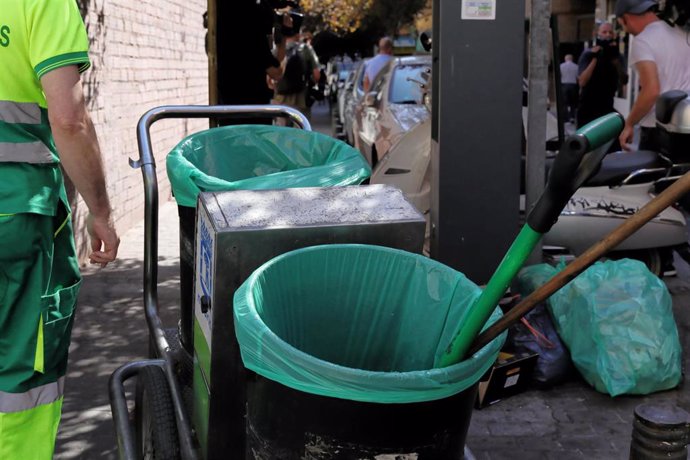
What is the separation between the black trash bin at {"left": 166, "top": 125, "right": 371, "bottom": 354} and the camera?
294 centimetres

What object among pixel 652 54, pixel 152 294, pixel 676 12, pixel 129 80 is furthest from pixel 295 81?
pixel 152 294

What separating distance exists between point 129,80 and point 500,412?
5060mm

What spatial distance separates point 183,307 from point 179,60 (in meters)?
7.73

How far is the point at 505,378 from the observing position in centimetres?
435

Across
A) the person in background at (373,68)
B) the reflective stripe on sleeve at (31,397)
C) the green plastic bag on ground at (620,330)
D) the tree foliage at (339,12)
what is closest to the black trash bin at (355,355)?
the reflective stripe on sleeve at (31,397)

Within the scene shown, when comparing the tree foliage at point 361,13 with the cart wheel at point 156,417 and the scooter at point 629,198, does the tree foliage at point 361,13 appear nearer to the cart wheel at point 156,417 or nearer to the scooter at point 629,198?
the scooter at point 629,198

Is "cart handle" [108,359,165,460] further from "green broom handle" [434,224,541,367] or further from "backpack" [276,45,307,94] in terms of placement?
"backpack" [276,45,307,94]

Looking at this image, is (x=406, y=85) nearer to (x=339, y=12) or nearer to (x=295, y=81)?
(x=295, y=81)

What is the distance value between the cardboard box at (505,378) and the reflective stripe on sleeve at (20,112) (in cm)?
247

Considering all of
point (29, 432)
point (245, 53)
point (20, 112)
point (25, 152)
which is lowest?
point (29, 432)

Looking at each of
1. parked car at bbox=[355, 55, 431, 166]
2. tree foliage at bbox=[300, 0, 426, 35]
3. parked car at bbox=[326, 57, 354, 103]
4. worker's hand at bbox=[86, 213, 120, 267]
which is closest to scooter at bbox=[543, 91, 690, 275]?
worker's hand at bbox=[86, 213, 120, 267]

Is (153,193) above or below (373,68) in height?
below

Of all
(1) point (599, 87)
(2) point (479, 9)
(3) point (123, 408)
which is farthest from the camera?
(1) point (599, 87)

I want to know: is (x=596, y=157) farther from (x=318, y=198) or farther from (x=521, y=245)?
(x=318, y=198)
